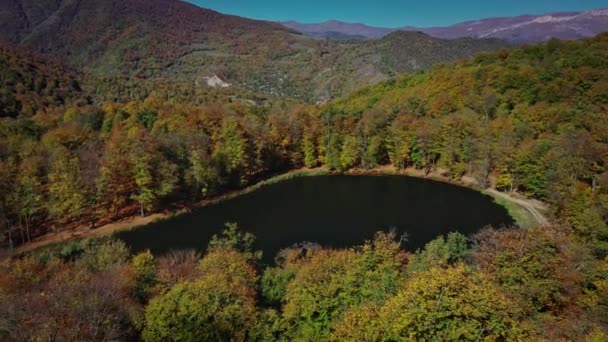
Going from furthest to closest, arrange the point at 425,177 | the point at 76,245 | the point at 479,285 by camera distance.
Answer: the point at 425,177 → the point at 76,245 → the point at 479,285

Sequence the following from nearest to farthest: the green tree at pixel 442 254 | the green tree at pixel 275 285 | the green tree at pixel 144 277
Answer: the green tree at pixel 144 277, the green tree at pixel 442 254, the green tree at pixel 275 285

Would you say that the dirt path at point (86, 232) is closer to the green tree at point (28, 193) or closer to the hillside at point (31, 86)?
the green tree at point (28, 193)

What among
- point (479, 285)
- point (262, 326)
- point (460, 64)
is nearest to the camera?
point (479, 285)

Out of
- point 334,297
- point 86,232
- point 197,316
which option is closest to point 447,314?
point 334,297

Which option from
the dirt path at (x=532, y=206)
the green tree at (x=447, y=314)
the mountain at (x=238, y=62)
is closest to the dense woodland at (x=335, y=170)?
the green tree at (x=447, y=314)

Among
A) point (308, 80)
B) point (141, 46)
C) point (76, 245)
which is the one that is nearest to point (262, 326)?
point (76, 245)

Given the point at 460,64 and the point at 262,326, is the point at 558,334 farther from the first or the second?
the point at 460,64
